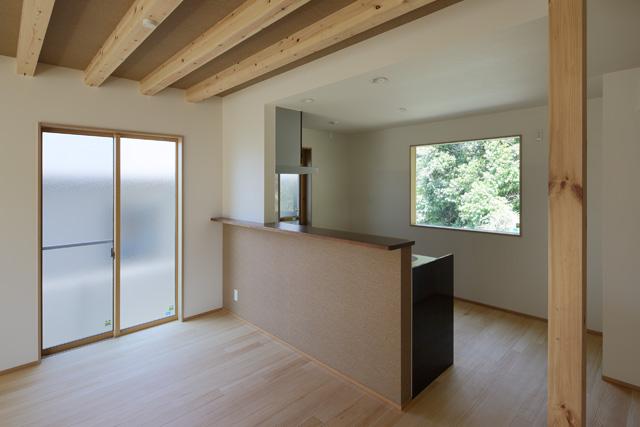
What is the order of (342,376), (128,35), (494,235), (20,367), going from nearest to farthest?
(128,35)
(342,376)
(20,367)
(494,235)

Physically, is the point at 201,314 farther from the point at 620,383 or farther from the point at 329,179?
the point at 620,383

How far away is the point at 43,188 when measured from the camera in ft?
9.77

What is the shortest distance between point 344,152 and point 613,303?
4.07 metres

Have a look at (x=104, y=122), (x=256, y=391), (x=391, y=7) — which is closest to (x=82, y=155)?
(x=104, y=122)

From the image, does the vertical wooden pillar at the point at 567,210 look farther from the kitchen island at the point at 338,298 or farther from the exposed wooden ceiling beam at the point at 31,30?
the exposed wooden ceiling beam at the point at 31,30

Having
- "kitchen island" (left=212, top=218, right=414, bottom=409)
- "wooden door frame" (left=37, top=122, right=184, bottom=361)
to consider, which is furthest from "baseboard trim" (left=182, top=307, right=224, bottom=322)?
"kitchen island" (left=212, top=218, right=414, bottom=409)

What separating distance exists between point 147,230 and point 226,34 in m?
2.38

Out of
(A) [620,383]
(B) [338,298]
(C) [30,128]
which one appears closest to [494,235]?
(A) [620,383]

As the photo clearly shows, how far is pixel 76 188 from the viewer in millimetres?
3170

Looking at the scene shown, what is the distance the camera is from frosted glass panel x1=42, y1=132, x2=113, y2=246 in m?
3.02

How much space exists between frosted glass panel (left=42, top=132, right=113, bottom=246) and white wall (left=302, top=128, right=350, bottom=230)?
2826 mm

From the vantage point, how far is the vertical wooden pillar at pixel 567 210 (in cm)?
120

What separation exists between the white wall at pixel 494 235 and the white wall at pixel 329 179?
1.50ft

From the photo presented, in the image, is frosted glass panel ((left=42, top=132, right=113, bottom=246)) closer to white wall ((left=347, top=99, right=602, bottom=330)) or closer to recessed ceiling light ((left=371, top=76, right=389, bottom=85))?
recessed ceiling light ((left=371, top=76, right=389, bottom=85))
